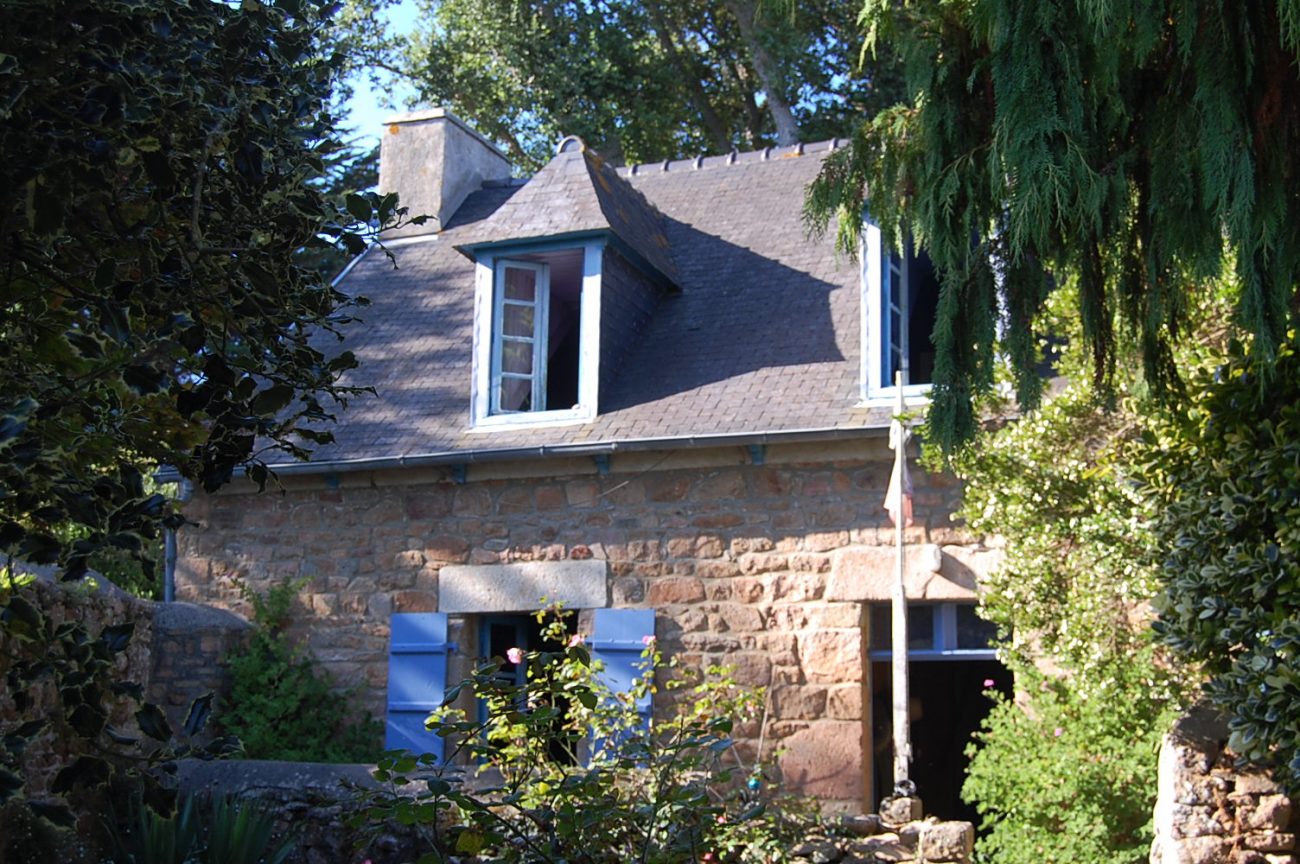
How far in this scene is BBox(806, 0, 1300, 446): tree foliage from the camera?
4.20 meters

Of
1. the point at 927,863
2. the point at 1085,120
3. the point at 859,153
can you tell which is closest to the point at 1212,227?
the point at 1085,120

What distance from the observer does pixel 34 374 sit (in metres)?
2.14

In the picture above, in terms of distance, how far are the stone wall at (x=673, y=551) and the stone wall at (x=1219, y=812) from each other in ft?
9.53

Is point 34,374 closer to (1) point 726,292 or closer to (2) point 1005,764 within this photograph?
(2) point 1005,764

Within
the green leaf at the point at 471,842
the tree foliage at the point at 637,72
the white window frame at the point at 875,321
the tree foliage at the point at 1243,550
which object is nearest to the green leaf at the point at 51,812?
the green leaf at the point at 471,842

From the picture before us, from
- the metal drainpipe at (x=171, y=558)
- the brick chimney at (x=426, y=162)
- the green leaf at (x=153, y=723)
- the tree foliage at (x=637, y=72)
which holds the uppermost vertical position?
the tree foliage at (x=637, y=72)

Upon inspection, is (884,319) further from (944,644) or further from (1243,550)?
(1243,550)

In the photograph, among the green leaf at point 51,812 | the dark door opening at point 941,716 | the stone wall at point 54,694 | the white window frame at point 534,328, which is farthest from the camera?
the dark door opening at point 941,716

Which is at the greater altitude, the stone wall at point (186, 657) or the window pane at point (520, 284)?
the window pane at point (520, 284)

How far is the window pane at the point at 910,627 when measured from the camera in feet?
27.5

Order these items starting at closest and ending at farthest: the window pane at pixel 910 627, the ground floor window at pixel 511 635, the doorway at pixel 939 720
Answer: the window pane at pixel 910 627
the ground floor window at pixel 511 635
the doorway at pixel 939 720

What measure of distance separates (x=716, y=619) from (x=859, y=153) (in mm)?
4030

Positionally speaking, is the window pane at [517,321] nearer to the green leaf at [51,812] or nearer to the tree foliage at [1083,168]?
the tree foliage at [1083,168]

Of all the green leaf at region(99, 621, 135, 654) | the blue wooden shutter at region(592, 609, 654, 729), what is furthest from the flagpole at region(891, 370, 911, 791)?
the green leaf at region(99, 621, 135, 654)
